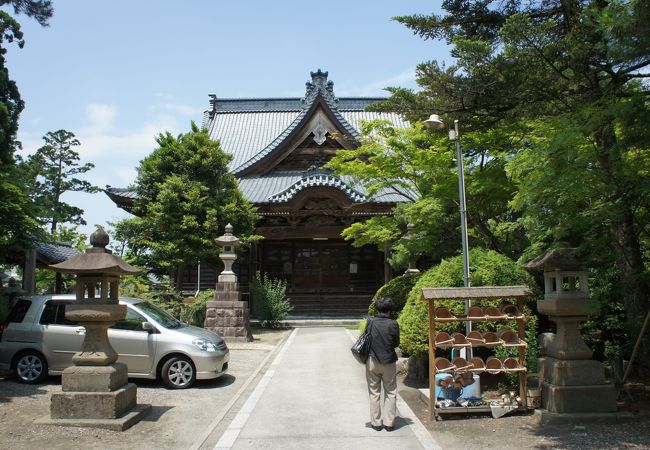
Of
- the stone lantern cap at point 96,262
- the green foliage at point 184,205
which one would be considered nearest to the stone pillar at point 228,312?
the green foliage at point 184,205

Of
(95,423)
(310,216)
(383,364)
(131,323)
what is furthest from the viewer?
(310,216)

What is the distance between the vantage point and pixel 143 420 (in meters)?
7.01

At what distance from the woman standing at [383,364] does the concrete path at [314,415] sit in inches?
8.4

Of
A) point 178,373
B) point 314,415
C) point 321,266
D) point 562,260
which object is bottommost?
point 314,415

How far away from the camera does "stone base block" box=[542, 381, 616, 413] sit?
21.2 ft

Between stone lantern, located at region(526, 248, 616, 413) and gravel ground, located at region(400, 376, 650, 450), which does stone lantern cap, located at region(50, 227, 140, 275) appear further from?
stone lantern, located at region(526, 248, 616, 413)

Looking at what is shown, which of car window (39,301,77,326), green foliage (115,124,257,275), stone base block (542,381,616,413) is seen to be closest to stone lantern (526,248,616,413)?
stone base block (542,381,616,413)

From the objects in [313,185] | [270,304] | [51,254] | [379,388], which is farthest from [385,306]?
[51,254]

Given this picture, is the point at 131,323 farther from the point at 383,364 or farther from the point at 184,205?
the point at 184,205

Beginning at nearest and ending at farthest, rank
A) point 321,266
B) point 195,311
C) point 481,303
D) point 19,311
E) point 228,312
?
point 481,303 → point 19,311 → point 228,312 → point 195,311 → point 321,266

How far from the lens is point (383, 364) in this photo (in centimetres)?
630

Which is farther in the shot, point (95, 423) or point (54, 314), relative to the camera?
point (54, 314)

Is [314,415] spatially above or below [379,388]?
below

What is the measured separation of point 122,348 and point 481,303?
6.43 metres
